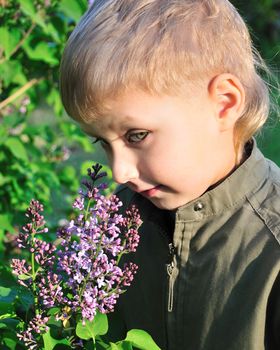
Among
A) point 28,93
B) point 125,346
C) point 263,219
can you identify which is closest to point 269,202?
point 263,219

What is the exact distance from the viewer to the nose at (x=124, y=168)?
6.53 ft

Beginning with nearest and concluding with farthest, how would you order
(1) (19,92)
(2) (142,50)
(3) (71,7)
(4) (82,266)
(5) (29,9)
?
(4) (82,266) < (2) (142,50) < (5) (29,9) < (3) (71,7) < (1) (19,92)

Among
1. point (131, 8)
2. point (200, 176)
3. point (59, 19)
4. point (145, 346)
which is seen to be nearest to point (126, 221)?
point (145, 346)

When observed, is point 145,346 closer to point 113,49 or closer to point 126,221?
point 126,221

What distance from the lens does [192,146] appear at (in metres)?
2.06

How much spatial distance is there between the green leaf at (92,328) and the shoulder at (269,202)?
0.54 meters

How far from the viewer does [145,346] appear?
1784 millimetres

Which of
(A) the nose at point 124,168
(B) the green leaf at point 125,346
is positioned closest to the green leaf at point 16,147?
(A) the nose at point 124,168

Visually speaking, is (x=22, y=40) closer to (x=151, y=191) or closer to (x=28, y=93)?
(x=28, y=93)

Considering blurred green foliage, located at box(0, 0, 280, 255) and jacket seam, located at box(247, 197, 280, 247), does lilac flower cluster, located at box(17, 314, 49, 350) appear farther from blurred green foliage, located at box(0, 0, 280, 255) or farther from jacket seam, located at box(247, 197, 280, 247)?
blurred green foliage, located at box(0, 0, 280, 255)

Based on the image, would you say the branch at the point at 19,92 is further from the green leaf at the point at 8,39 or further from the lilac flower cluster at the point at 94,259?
the lilac flower cluster at the point at 94,259

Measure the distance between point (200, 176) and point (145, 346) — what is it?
1.69 ft

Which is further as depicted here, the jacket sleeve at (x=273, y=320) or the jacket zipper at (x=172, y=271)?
the jacket zipper at (x=172, y=271)

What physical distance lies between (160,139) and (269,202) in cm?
35
